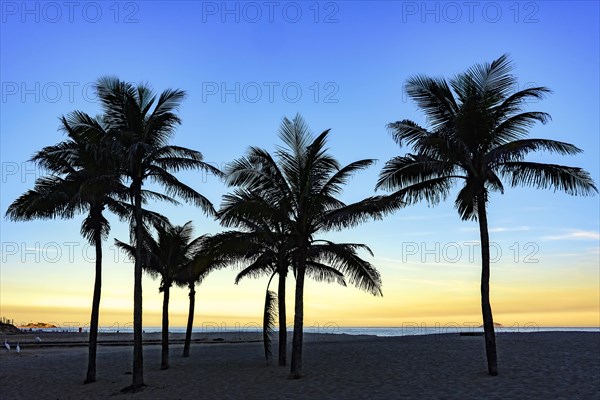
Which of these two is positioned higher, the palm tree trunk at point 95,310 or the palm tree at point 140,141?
the palm tree at point 140,141

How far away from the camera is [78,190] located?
843 inches

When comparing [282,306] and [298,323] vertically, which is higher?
[282,306]

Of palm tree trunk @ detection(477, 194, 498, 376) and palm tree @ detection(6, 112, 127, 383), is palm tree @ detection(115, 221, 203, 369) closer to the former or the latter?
palm tree @ detection(6, 112, 127, 383)

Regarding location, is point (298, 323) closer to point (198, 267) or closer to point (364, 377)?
point (364, 377)

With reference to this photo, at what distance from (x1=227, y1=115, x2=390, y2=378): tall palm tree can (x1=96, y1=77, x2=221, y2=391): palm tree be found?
1.73m

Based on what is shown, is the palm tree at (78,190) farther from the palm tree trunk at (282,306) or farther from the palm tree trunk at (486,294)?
the palm tree trunk at (486,294)

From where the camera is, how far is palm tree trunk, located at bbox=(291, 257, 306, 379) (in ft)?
65.8

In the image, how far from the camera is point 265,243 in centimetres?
2377

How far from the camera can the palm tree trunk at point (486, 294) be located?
60.0 feet

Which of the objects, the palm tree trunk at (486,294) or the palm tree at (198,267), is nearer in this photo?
the palm tree trunk at (486,294)

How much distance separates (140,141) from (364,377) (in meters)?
11.5

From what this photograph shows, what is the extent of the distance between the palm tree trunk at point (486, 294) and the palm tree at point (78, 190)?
1305 cm

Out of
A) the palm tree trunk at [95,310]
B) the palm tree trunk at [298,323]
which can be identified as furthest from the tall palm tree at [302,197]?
the palm tree trunk at [95,310]

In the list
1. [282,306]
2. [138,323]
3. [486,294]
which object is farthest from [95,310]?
[486,294]
